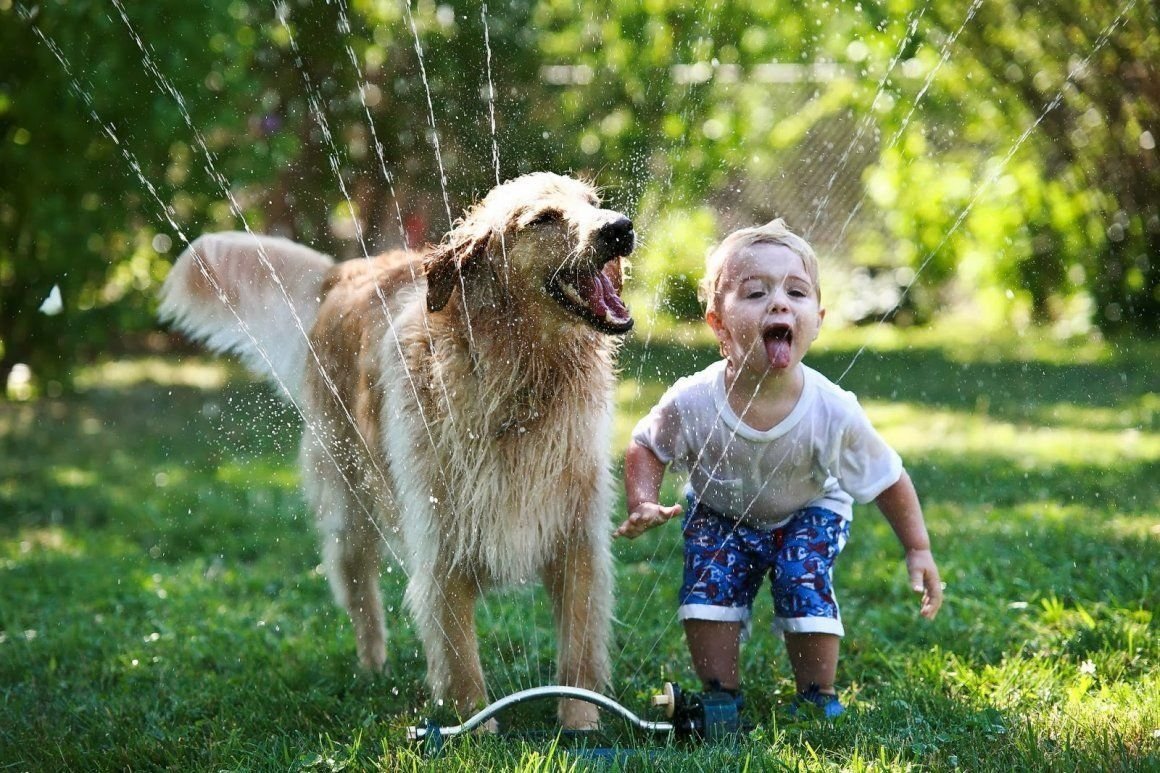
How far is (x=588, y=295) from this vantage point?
2898 millimetres

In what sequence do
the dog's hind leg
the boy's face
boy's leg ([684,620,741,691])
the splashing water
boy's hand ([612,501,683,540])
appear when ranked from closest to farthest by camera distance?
boy's hand ([612,501,683,540]), the boy's face, boy's leg ([684,620,741,691]), the dog's hind leg, the splashing water

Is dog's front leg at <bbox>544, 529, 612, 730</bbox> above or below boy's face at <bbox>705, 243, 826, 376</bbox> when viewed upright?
below

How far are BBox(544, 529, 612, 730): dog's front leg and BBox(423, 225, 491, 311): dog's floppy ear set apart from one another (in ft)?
2.29

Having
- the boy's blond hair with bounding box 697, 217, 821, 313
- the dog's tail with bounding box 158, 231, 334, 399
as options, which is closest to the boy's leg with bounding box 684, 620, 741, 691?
the boy's blond hair with bounding box 697, 217, 821, 313

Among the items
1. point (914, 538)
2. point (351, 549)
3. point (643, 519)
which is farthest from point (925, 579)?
point (351, 549)

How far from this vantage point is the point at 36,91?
314 inches

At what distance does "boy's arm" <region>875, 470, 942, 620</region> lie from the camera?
2.93 metres

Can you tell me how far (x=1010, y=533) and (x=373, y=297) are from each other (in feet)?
8.56

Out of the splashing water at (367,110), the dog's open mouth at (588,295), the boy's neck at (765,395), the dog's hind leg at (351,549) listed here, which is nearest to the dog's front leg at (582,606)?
the boy's neck at (765,395)

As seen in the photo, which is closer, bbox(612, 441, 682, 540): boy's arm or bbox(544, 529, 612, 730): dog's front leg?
bbox(612, 441, 682, 540): boy's arm

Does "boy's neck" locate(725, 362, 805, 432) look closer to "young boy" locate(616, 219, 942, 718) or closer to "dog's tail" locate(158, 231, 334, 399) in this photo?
"young boy" locate(616, 219, 942, 718)

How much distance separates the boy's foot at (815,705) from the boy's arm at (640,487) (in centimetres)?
57

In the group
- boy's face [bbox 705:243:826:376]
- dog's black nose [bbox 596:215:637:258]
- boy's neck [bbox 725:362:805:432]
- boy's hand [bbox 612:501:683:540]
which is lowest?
boy's hand [bbox 612:501:683:540]

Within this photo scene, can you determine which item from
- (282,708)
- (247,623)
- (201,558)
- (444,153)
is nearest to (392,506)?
(282,708)
